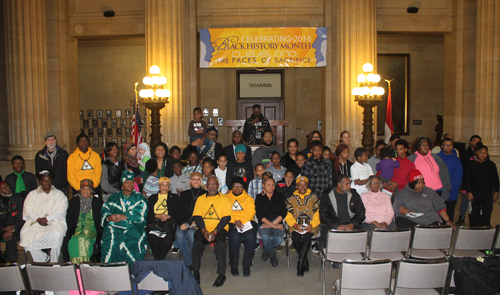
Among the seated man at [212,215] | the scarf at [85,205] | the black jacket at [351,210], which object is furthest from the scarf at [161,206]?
the black jacket at [351,210]

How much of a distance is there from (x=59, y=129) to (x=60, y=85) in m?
1.34

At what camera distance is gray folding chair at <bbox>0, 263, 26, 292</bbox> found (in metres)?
4.05

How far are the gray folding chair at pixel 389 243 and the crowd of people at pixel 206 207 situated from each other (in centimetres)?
74

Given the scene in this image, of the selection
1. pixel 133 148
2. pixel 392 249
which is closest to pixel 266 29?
pixel 133 148

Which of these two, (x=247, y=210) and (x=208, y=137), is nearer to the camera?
(x=247, y=210)

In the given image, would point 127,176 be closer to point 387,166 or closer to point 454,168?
point 387,166

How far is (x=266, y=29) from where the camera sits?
11547 millimetres

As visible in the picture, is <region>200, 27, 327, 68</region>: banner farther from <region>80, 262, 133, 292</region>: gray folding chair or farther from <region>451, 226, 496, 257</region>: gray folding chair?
<region>80, 262, 133, 292</region>: gray folding chair

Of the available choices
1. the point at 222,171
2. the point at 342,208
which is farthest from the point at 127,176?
the point at 342,208

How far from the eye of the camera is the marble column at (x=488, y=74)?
10820 mm

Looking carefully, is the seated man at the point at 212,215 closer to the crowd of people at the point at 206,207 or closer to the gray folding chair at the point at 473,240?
the crowd of people at the point at 206,207

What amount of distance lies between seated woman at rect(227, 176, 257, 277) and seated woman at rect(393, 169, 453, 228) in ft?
7.53

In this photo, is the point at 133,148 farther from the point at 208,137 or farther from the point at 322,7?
the point at 322,7

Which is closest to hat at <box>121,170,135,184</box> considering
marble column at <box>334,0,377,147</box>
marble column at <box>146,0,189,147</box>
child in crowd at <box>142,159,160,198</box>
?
child in crowd at <box>142,159,160,198</box>
